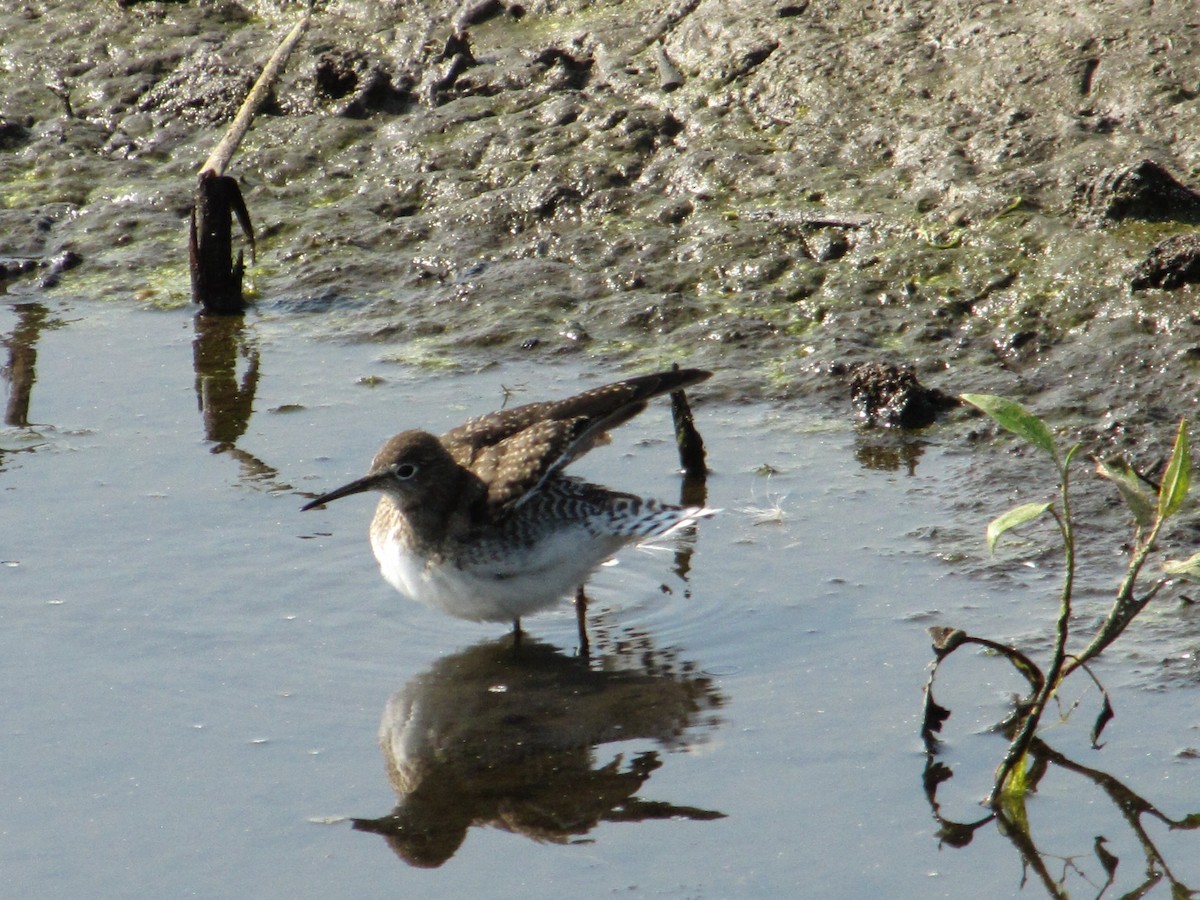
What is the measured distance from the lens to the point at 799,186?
8.45m

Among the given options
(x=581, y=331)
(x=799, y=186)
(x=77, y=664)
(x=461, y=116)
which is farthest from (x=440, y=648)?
(x=461, y=116)

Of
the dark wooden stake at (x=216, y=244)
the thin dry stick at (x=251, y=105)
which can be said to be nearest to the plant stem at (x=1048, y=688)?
the thin dry stick at (x=251, y=105)

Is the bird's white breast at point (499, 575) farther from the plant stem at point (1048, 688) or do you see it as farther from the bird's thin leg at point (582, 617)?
the plant stem at point (1048, 688)

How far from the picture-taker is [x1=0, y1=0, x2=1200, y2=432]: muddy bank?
7.54 metres

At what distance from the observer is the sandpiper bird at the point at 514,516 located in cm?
557

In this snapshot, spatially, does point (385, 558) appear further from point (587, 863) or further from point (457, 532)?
point (587, 863)

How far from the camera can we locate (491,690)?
539 centimetres

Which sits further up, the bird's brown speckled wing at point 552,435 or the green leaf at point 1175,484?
the green leaf at point 1175,484

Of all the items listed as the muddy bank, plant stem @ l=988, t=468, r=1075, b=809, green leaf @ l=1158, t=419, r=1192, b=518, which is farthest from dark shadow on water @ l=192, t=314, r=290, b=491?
green leaf @ l=1158, t=419, r=1192, b=518

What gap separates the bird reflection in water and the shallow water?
0.04 feet

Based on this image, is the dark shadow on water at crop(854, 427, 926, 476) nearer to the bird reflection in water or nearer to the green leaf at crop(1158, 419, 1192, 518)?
the bird reflection in water

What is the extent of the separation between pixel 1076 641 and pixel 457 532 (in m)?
2.09

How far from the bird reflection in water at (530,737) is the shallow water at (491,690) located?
0.01 meters

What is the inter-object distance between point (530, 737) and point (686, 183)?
14.3 feet
